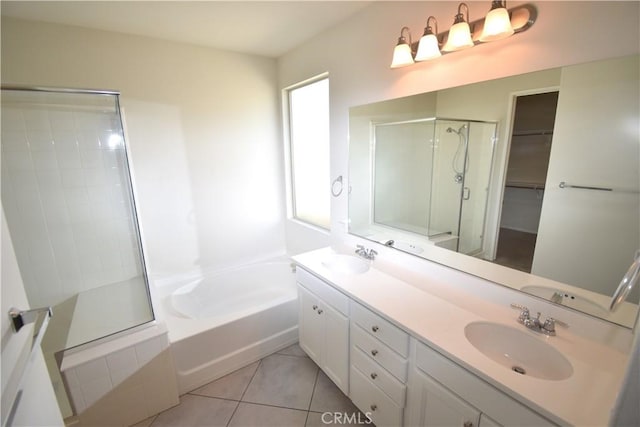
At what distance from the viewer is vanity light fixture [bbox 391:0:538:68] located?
1.17 metres

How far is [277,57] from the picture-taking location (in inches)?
111

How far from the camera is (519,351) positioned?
3.92 ft

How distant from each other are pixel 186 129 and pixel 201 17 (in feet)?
3.07

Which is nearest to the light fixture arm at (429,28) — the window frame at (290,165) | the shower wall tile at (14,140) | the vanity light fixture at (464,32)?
the vanity light fixture at (464,32)

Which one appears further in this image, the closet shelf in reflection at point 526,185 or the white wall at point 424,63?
the closet shelf in reflection at point 526,185

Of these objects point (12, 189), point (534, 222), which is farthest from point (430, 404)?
point (12, 189)

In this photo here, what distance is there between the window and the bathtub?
85cm

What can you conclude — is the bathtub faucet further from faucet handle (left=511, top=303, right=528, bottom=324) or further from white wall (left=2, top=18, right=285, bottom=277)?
white wall (left=2, top=18, right=285, bottom=277)

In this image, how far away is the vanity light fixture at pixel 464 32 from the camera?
1.17 m

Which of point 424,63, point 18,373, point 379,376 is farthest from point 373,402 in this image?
point 424,63

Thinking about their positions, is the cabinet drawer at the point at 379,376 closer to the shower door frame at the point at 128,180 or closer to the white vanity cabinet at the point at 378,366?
the white vanity cabinet at the point at 378,366

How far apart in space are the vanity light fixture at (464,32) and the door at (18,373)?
1833mm

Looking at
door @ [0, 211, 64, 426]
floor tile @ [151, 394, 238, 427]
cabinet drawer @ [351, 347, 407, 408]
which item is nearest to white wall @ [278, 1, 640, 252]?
cabinet drawer @ [351, 347, 407, 408]

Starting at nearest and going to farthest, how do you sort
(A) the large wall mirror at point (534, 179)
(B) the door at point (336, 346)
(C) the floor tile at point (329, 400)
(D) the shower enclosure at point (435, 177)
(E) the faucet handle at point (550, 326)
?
(A) the large wall mirror at point (534, 179)
(E) the faucet handle at point (550, 326)
(D) the shower enclosure at point (435, 177)
(B) the door at point (336, 346)
(C) the floor tile at point (329, 400)
